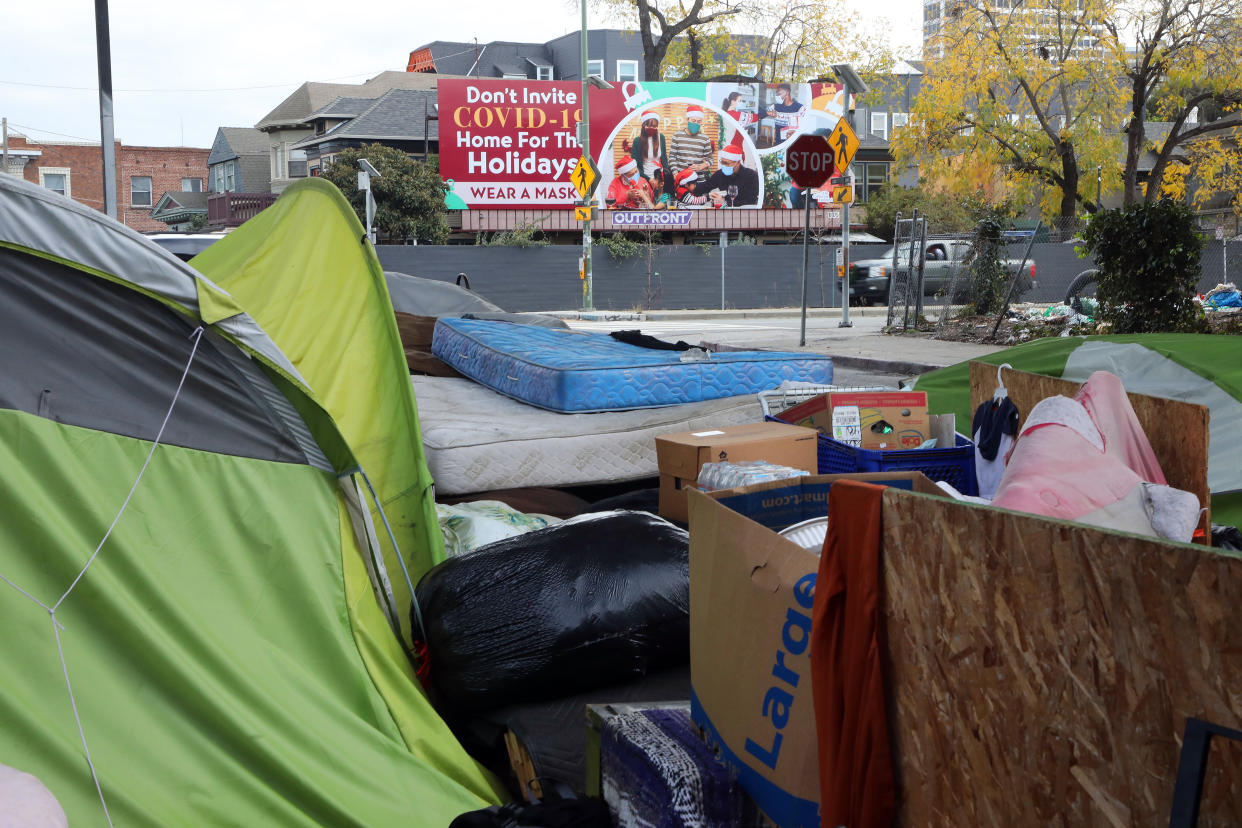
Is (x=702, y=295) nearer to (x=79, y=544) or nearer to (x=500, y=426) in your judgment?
(x=500, y=426)

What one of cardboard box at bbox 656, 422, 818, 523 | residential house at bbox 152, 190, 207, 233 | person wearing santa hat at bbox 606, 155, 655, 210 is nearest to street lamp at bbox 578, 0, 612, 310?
person wearing santa hat at bbox 606, 155, 655, 210

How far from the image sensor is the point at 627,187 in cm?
3114

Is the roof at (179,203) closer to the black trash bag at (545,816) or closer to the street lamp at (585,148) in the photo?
the street lamp at (585,148)

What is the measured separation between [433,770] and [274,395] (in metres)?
1.21

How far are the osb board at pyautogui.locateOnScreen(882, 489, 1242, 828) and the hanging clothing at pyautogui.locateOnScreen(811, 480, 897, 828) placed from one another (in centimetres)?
3

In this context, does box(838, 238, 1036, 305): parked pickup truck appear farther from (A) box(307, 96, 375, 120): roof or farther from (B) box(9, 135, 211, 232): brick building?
(B) box(9, 135, 211, 232): brick building

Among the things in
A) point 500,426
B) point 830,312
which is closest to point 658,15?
point 830,312

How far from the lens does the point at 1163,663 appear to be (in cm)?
121

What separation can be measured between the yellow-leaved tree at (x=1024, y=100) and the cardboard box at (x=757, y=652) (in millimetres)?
18918

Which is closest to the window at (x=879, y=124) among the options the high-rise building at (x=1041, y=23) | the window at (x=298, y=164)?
the window at (x=298, y=164)

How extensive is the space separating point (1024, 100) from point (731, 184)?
1300 centimetres

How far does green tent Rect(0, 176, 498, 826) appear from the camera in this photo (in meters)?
2.35

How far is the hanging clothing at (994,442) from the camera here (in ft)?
11.8

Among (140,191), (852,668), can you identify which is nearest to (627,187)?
(852,668)
